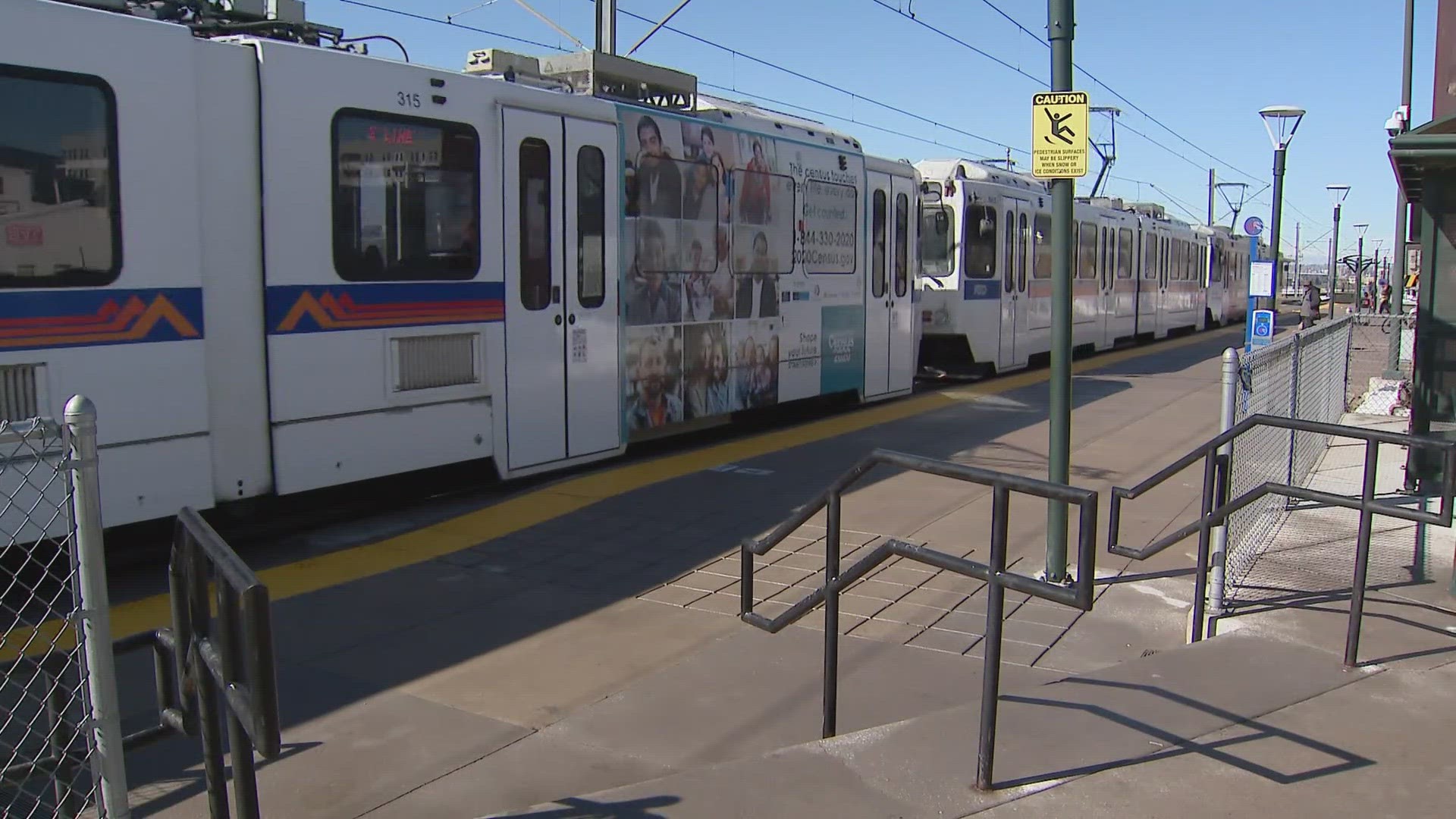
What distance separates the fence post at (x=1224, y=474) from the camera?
219 inches

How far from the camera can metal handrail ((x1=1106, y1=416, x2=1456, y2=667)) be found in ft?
15.9

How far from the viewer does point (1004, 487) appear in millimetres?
3713

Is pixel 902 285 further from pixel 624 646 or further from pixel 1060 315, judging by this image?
pixel 624 646

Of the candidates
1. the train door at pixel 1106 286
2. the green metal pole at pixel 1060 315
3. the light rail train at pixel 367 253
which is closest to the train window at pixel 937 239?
the light rail train at pixel 367 253

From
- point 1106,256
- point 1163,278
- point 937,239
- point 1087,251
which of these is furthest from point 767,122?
point 1163,278

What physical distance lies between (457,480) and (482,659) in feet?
13.3

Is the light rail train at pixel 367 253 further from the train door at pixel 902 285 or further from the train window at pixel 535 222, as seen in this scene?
A: the train door at pixel 902 285

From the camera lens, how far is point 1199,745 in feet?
13.3

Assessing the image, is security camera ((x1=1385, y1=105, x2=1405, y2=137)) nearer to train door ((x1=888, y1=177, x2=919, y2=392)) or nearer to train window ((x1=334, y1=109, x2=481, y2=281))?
train door ((x1=888, y1=177, x2=919, y2=392))

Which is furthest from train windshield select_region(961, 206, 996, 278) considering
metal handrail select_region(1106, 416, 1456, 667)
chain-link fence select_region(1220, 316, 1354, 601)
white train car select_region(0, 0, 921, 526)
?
metal handrail select_region(1106, 416, 1456, 667)

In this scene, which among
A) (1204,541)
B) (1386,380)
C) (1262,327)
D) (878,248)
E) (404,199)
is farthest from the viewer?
(1386,380)

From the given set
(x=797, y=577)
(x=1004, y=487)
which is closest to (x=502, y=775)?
(x=1004, y=487)

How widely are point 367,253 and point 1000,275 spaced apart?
1259 cm

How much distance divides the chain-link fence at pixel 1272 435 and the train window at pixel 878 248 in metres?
4.84
